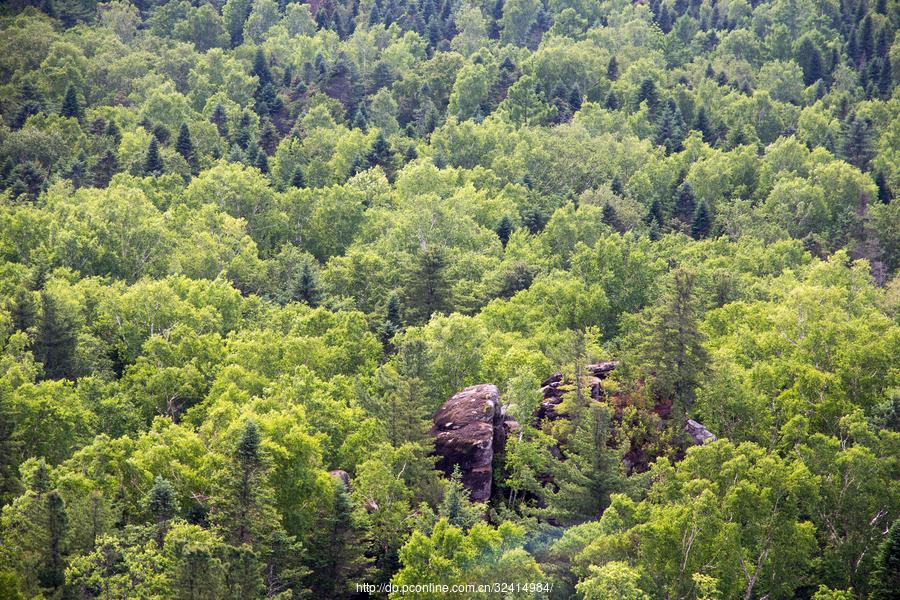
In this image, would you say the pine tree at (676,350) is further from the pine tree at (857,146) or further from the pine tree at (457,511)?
the pine tree at (857,146)

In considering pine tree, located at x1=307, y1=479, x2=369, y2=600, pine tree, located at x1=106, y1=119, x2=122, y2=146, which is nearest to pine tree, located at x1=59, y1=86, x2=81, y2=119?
pine tree, located at x1=106, y1=119, x2=122, y2=146

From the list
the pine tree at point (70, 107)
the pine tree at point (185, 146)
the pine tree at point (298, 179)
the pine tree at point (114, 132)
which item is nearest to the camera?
the pine tree at point (298, 179)

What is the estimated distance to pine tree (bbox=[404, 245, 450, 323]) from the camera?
100m

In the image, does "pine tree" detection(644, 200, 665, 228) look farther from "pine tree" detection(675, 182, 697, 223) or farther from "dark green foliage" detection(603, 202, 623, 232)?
"dark green foliage" detection(603, 202, 623, 232)

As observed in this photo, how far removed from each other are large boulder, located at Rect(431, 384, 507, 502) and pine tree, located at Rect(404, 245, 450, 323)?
24871mm

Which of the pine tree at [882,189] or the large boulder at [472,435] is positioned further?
the pine tree at [882,189]

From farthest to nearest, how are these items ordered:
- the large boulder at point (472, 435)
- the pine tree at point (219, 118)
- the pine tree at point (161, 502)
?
1. the pine tree at point (219, 118)
2. the large boulder at point (472, 435)
3. the pine tree at point (161, 502)

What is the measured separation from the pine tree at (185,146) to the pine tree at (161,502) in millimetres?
100635

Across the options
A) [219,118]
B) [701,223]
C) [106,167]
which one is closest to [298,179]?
[106,167]

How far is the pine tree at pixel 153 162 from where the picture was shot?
145m

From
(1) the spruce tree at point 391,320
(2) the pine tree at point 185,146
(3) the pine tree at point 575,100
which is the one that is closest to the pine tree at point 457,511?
(1) the spruce tree at point 391,320

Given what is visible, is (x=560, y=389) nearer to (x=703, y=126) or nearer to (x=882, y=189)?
(x=882, y=189)

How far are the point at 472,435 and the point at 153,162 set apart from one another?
86635 mm

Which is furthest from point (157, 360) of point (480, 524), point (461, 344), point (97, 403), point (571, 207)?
point (571, 207)
